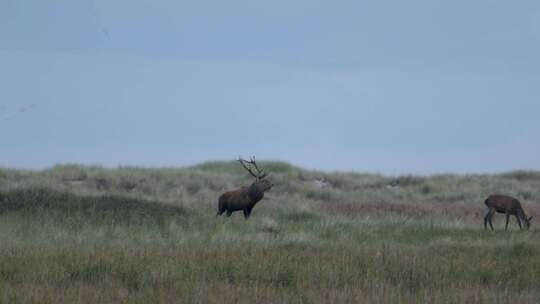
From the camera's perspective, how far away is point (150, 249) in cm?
1272

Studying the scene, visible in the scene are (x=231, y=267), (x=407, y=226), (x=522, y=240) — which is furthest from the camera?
(x=407, y=226)

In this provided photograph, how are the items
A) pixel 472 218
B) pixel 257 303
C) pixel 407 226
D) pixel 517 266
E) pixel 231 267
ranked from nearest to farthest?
pixel 257 303 → pixel 231 267 → pixel 517 266 → pixel 407 226 → pixel 472 218

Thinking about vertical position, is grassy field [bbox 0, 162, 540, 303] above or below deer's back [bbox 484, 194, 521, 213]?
below

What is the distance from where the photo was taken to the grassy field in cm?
923

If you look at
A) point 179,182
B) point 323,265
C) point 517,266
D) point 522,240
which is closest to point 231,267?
point 323,265

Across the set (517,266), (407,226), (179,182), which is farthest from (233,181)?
(517,266)

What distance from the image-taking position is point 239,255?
11992mm

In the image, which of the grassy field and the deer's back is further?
the deer's back

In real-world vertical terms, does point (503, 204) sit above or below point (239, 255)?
above

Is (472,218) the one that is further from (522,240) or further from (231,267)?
(231,267)

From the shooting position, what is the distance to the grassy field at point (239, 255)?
9.23 metres

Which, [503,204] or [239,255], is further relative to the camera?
[503,204]

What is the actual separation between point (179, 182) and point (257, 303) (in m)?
23.1

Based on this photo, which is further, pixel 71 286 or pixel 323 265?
pixel 323 265
